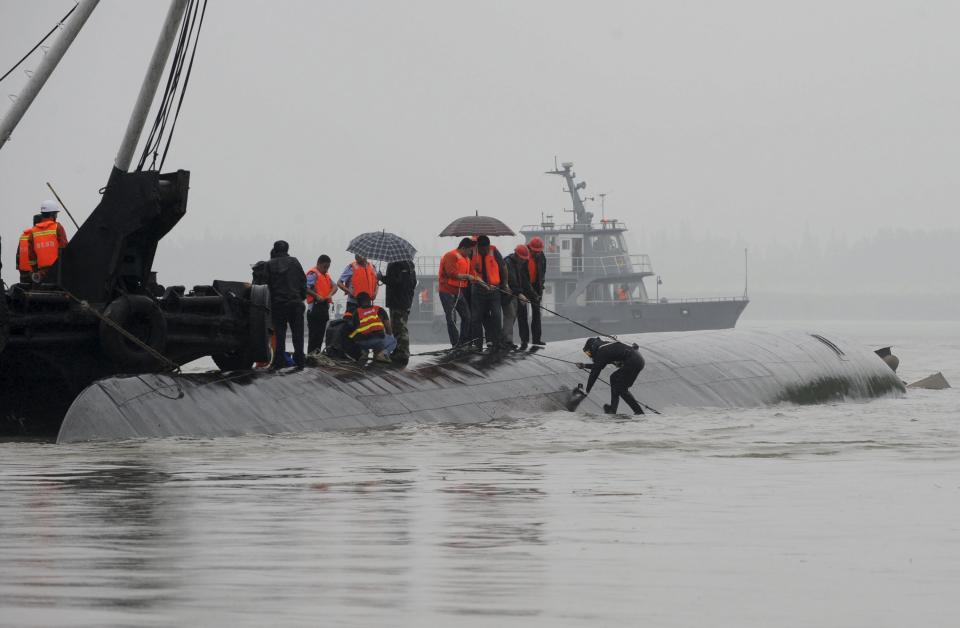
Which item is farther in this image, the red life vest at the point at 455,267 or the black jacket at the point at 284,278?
the red life vest at the point at 455,267

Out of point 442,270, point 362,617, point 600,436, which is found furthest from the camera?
point 442,270

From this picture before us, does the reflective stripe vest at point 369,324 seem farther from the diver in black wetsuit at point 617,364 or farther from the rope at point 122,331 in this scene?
the rope at point 122,331

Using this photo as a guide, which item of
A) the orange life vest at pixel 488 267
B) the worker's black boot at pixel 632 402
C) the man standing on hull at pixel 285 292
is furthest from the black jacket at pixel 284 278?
the worker's black boot at pixel 632 402

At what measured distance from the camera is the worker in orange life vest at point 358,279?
80.0 ft

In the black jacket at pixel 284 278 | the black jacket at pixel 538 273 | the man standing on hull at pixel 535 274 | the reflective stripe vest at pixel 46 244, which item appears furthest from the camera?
the black jacket at pixel 538 273

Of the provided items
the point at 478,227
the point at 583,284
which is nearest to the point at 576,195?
the point at 583,284

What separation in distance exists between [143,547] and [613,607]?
136 inches

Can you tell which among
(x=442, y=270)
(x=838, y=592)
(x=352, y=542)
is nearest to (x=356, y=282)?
(x=442, y=270)

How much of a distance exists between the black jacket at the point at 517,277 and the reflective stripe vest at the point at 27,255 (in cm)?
762

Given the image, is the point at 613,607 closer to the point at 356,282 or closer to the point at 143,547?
the point at 143,547

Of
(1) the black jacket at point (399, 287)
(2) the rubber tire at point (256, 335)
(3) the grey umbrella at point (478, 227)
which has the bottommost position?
(2) the rubber tire at point (256, 335)

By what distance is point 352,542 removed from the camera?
9812 millimetres

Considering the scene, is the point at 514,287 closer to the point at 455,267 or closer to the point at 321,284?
the point at 455,267

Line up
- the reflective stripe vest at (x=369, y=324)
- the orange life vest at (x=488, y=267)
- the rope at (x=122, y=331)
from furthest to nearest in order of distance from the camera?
the orange life vest at (x=488, y=267)
the reflective stripe vest at (x=369, y=324)
the rope at (x=122, y=331)
